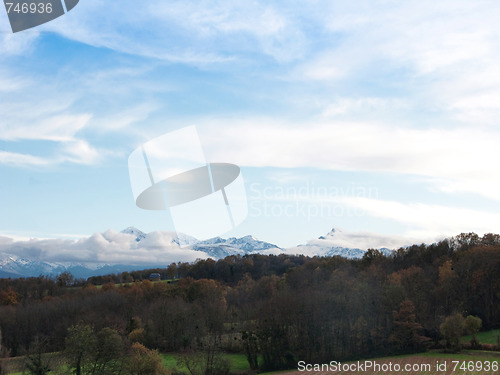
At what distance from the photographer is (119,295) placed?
257ft

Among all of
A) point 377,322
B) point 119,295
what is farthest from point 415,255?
point 119,295

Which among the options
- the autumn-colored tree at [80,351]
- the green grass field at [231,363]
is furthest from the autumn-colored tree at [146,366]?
the green grass field at [231,363]

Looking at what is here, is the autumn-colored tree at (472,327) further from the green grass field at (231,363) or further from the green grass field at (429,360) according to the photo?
the green grass field at (231,363)

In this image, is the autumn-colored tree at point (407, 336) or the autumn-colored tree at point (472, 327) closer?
the autumn-colored tree at point (472, 327)

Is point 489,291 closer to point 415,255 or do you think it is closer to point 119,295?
point 415,255

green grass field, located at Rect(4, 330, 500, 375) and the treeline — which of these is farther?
the treeline

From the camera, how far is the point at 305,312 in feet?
173

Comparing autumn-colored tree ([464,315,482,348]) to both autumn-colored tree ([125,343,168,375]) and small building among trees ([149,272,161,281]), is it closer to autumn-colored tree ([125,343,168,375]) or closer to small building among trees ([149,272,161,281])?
autumn-colored tree ([125,343,168,375])

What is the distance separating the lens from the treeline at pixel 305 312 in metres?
50.0

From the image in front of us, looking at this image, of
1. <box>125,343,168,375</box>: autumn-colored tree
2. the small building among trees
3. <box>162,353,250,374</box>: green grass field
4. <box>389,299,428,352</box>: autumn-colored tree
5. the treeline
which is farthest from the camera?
the small building among trees

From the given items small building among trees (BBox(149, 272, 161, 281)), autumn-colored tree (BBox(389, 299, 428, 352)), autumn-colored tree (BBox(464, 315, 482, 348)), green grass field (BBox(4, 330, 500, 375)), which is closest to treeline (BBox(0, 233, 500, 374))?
autumn-colored tree (BBox(389, 299, 428, 352))

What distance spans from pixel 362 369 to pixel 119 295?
4868 centimetres

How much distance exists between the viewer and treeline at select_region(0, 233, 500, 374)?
49969 millimetres

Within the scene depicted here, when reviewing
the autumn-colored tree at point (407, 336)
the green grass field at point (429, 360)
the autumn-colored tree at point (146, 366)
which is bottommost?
the green grass field at point (429, 360)
